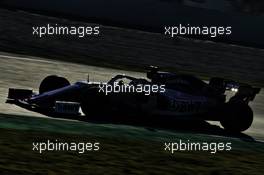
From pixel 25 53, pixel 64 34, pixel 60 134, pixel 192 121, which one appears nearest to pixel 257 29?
pixel 64 34

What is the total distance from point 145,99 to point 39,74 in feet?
26.8

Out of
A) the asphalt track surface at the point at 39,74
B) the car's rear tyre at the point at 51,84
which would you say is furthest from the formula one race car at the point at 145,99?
the asphalt track surface at the point at 39,74

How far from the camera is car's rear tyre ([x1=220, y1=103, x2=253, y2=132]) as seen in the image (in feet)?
49.3

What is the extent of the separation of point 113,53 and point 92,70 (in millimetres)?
7320

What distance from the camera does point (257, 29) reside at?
44781 mm

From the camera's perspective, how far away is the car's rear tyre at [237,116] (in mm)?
15031

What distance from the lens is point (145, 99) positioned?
14594 millimetres

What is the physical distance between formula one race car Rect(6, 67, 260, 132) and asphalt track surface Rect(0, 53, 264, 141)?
1.43ft

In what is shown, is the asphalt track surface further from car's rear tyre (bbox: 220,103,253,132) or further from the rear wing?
the rear wing

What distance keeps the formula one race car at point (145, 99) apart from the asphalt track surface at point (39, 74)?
0.44 meters

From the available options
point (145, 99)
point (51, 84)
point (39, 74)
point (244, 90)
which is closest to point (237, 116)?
point (244, 90)

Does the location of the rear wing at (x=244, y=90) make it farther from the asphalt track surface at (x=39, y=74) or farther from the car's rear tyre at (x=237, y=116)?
the asphalt track surface at (x=39, y=74)

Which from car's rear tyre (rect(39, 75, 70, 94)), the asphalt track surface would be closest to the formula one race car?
car's rear tyre (rect(39, 75, 70, 94))

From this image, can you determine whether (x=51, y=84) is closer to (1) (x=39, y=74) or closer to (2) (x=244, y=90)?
(2) (x=244, y=90)
